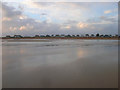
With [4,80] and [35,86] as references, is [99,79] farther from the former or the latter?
[4,80]

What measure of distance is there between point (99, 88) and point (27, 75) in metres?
2.92

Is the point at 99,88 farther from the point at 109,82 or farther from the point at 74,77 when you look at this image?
the point at 74,77

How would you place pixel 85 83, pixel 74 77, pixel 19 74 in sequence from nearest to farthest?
1. pixel 85 83
2. pixel 74 77
3. pixel 19 74

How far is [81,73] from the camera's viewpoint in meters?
4.71

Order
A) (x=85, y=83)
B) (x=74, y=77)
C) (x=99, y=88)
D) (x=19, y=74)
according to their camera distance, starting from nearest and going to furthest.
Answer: (x=99, y=88) → (x=85, y=83) → (x=74, y=77) → (x=19, y=74)

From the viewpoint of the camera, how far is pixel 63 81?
3.96 m

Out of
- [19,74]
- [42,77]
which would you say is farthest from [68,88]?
[19,74]

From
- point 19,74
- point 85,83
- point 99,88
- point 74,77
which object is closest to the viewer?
point 99,88

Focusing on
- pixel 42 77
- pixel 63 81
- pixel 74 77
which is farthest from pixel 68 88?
pixel 42 77

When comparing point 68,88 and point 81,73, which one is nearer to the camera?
point 68,88

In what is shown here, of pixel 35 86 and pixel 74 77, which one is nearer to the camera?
pixel 35 86

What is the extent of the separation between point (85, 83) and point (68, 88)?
71 cm

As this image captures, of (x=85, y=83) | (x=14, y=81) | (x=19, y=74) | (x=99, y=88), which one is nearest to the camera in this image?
(x=99, y=88)

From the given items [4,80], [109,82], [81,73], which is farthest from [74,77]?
[4,80]
